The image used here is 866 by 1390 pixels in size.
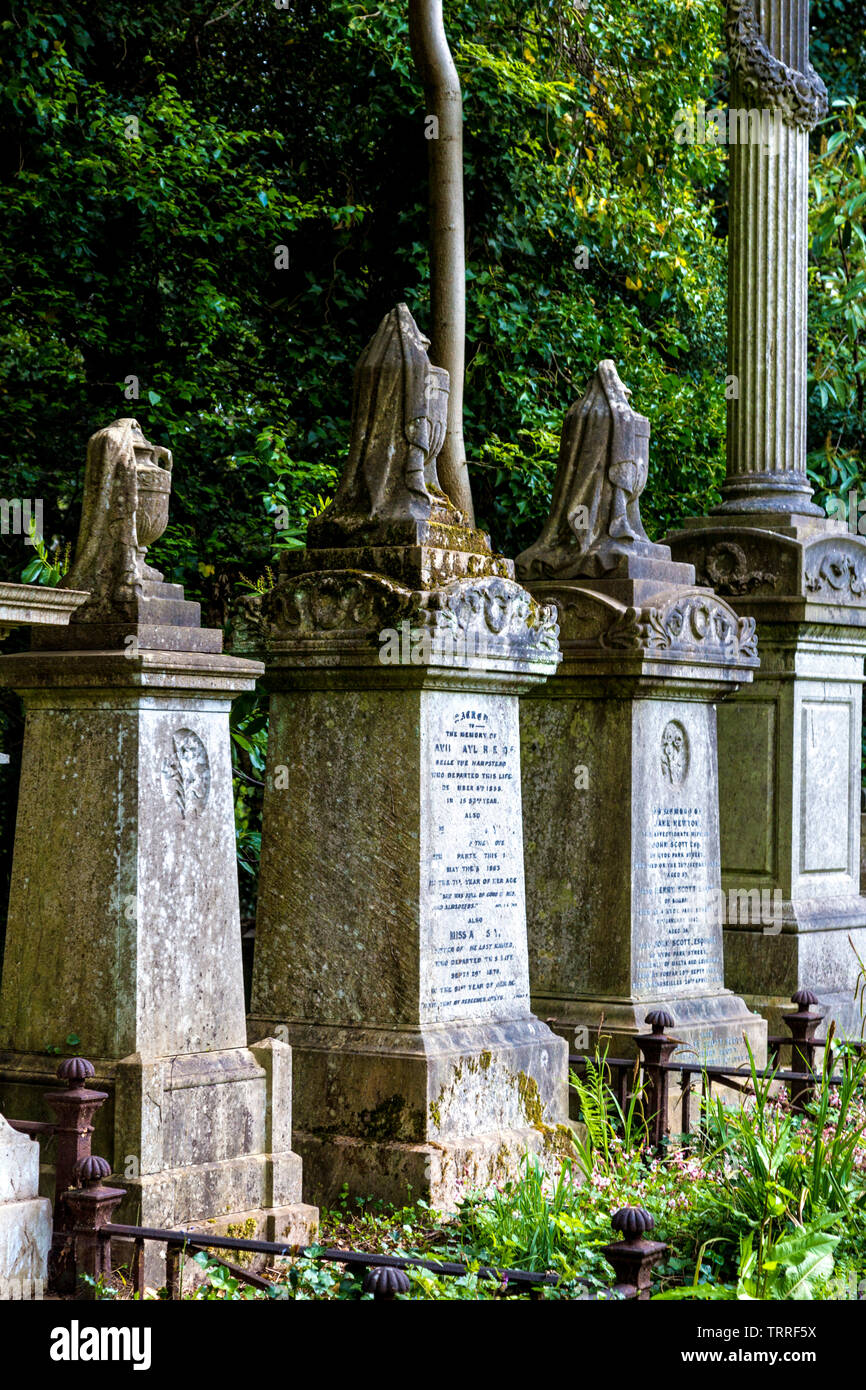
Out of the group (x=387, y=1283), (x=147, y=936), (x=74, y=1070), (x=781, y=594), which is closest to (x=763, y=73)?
(x=781, y=594)

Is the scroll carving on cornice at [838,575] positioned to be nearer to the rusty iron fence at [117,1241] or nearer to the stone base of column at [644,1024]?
the stone base of column at [644,1024]

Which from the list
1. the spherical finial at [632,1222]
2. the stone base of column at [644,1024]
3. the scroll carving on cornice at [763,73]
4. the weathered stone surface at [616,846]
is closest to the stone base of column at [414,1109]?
the stone base of column at [644,1024]

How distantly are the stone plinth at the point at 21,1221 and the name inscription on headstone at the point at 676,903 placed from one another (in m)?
3.78

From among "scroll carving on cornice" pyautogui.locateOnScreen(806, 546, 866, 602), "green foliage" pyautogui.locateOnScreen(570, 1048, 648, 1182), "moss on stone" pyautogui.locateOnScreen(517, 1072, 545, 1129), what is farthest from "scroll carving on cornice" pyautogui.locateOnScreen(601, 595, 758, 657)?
"moss on stone" pyautogui.locateOnScreen(517, 1072, 545, 1129)

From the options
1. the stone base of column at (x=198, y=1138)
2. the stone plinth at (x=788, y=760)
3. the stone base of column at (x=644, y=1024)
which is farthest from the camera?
the stone plinth at (x=788, y=760)

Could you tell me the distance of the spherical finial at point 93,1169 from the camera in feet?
19.4

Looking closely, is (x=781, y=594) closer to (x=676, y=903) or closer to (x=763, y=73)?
(x=676, y=903)

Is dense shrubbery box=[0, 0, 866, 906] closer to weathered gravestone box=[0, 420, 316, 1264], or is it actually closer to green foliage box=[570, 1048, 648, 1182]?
green foliage box=[570, 1048, 648, 1182]

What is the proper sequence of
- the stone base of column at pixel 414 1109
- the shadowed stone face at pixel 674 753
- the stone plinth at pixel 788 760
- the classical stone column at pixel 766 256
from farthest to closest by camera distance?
1. the classical stone column at pixel 766 256
2. the stone plinth at pixel 788 760
3. the shadowed stone face at pixel 674 753
4. the stone base of column at pixel 414 1109

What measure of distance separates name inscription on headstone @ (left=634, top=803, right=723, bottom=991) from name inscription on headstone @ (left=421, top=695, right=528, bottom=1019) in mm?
1054

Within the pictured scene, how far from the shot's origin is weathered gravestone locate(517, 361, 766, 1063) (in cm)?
916

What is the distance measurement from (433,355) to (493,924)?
5150mm
